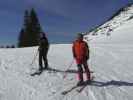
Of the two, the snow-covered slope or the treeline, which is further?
the treeline

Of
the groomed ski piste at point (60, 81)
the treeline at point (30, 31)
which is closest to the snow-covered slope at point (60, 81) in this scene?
the groomed ski piste at point (60, 81)

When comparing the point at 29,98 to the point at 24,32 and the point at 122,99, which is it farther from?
the point at 24,32

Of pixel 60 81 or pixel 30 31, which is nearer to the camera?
pixel 60 81

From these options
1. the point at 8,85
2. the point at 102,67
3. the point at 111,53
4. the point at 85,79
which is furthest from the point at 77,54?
the point at 111,53

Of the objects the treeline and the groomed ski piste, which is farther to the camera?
the treeline

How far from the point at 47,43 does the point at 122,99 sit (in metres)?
6.33

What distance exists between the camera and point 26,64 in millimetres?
20172

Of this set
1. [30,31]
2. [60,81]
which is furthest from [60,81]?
[30,31]

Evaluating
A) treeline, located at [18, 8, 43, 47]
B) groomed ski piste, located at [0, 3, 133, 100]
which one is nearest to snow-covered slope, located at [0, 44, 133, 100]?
groomed ski piste, located at [0, 3, 133, 100]

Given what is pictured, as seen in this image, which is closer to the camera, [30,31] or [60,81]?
[60,81]

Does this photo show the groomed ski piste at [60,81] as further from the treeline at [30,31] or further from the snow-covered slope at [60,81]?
the treeline at [30,31]

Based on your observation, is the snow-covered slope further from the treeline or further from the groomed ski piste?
the treeline

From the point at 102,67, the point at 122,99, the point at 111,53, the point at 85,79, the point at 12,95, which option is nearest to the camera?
the point at 122,99

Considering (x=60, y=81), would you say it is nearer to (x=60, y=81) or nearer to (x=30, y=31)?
(x=60, y=81)
